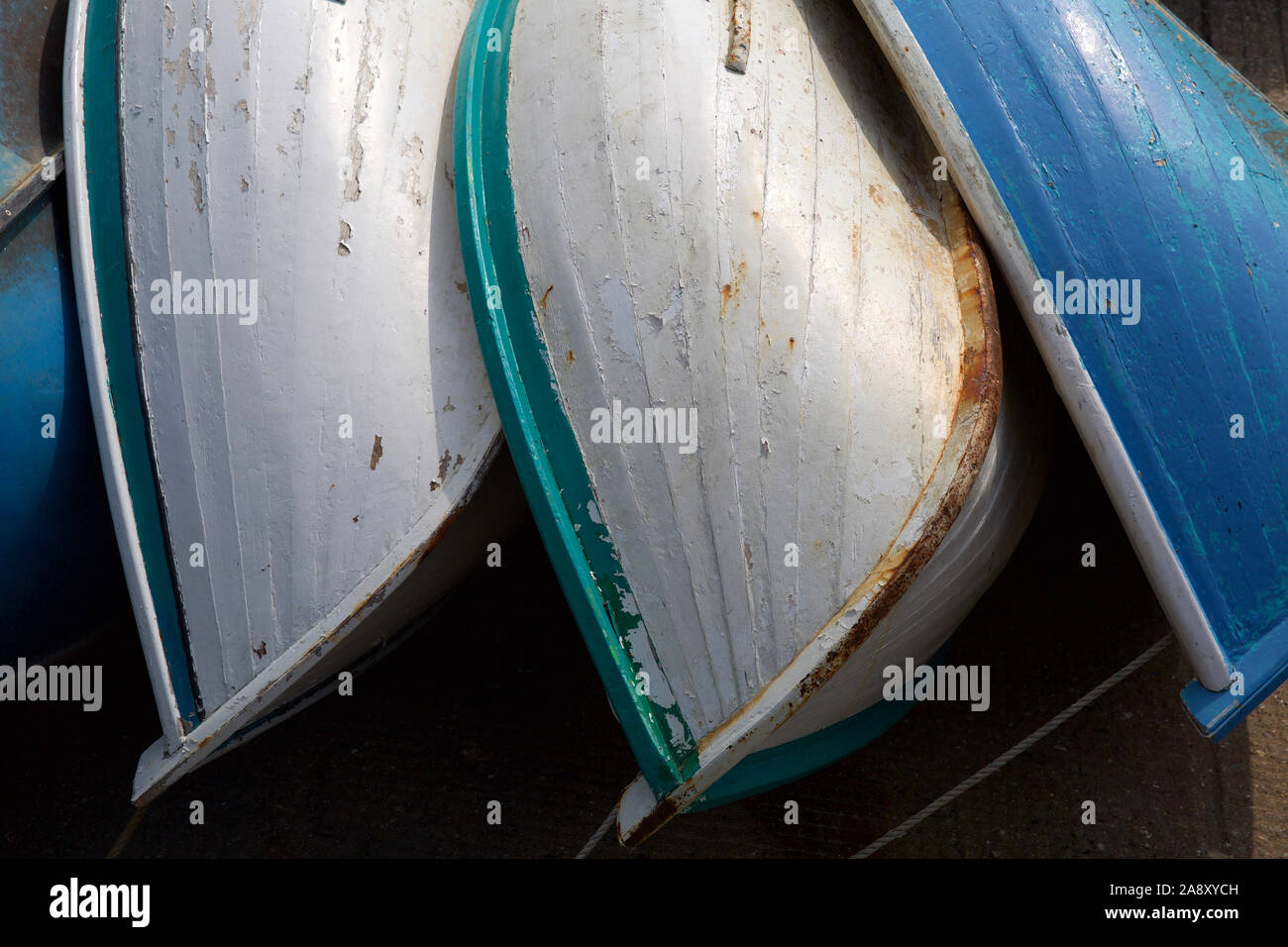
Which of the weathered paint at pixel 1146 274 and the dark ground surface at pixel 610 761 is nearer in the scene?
the weathered paint at pixel 1146 274

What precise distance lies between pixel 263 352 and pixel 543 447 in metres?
0.61

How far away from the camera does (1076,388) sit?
6.58 feet

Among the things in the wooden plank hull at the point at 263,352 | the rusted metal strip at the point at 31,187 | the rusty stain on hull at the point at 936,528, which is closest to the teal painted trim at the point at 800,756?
the rusty stain on hull at the point at 936,528

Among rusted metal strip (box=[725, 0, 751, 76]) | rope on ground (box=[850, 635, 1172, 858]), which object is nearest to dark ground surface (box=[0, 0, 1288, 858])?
rope on ground (box=[850, 635, 1172, 858])

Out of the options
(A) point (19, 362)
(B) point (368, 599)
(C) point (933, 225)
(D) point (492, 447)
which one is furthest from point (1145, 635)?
(A) point (19, 362)

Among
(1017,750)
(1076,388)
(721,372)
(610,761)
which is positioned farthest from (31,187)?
(1017,750)

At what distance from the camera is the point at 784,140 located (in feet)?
6.77

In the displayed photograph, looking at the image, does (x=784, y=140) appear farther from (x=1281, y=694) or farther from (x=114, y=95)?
(x=1281, y=694)

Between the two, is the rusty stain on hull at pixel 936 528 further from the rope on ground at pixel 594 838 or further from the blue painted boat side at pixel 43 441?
the blue painted boat side at pixel 43 441

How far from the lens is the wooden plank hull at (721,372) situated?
189cm

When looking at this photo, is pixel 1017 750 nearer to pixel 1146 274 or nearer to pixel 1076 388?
pixel 1076 388

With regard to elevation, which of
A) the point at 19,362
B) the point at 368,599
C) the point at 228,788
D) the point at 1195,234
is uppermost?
the point at 1195,234

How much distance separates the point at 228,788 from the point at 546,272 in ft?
5.79

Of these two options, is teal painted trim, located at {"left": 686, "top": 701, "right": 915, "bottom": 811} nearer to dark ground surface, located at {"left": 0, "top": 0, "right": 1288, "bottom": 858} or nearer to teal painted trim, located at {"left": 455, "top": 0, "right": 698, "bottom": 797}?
teal painted trim, located at {"left": 455, "top": 0, "right": 698, "bottom": 797}
